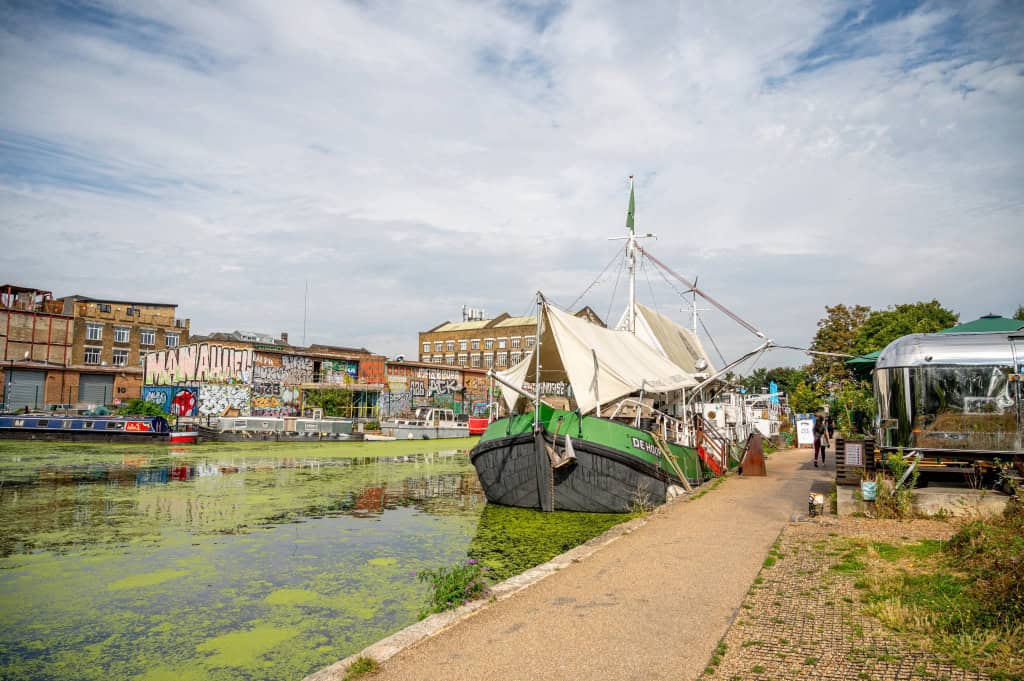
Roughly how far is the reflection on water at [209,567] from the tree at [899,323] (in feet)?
78.1

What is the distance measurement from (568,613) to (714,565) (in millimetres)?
2572

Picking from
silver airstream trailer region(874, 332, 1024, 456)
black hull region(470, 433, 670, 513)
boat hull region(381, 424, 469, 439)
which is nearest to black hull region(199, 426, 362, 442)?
boat hull region(381, 424, 469, 439)

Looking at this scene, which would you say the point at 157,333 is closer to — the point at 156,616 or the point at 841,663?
the point at 156,616

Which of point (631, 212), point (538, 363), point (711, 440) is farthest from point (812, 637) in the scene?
point (631, 212)

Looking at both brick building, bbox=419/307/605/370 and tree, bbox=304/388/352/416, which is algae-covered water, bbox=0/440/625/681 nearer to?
tree, bbox=304/388/352/416

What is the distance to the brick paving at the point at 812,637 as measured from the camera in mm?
4773

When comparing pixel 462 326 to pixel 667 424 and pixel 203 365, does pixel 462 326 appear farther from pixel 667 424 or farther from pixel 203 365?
pixel 667 424

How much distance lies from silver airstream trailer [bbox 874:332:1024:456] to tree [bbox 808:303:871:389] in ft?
87.9

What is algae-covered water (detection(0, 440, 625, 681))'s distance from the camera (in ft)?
22.1

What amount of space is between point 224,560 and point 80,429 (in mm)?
29239

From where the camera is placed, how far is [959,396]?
1092 cm

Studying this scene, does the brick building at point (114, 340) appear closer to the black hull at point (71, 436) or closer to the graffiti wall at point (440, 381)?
the black hull at point (71, 436)

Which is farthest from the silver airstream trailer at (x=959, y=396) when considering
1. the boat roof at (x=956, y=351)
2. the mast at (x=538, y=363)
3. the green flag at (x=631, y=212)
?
the green flag at (x=631, y=212)

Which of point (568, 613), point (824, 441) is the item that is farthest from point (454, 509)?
point (824, 441)
